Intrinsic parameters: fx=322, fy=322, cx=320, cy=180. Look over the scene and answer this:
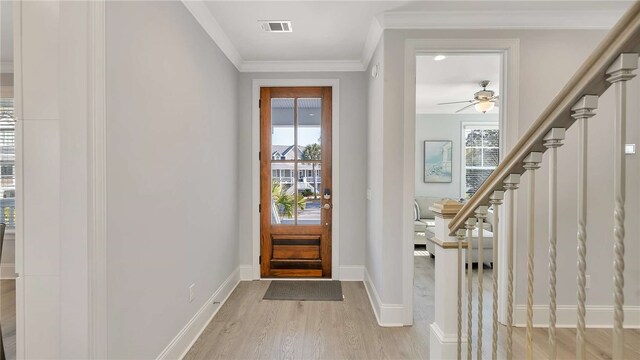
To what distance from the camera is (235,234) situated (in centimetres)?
364

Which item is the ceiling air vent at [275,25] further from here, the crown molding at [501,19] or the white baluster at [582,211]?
the white baluster at [582,211]

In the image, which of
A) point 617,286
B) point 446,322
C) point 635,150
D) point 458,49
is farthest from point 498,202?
point 635,150

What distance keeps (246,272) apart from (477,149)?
16.9 ft

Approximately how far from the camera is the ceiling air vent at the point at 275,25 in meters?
2.73

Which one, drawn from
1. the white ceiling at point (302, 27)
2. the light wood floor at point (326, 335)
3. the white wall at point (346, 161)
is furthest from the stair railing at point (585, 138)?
the white wall at point (346, 161)

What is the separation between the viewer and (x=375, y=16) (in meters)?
A: 2.63

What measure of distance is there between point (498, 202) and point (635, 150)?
2298mm

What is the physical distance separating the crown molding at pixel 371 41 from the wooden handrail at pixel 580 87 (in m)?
1.95

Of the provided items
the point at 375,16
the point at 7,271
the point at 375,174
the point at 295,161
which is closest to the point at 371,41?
the point at 375,16

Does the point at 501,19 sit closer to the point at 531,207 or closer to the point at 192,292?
the point at 531,207

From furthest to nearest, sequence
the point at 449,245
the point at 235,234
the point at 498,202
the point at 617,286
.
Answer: the point at 235,234 → the point at 449,245 → the point at 498,202 → the point at 617,286

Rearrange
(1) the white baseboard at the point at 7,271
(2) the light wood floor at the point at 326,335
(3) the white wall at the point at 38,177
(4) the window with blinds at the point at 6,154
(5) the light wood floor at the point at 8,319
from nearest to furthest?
(3) the white wall at the point at 38,177, (5) the light wood floor at the point at 8,319, (2) the light wood floor at the point at 326,335, (4) the window with blinds at the point at 6,154, (1) the white baseboard at the point at 7,271

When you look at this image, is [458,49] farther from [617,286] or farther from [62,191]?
[62,191]

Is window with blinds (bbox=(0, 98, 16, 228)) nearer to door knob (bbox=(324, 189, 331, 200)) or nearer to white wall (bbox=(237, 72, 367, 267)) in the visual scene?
white wall (bbox=(237, 72, 367, 267))
